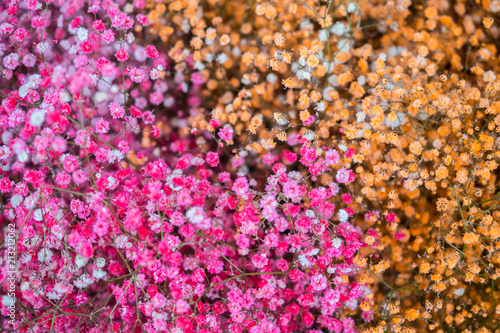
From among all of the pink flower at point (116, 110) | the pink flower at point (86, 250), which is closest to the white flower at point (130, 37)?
the pink flower at point (116, 110)

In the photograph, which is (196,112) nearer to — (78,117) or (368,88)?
(78,117)

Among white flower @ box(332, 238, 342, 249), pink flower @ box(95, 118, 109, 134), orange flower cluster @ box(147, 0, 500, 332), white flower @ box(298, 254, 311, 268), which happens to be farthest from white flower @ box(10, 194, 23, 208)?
white flower @ box(332, 238, 342, 249)

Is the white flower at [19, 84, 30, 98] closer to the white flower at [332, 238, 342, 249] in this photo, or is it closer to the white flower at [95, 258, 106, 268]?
the white flower at [95, 258, 106, 268]

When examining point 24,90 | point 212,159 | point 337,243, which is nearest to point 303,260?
point 337,243

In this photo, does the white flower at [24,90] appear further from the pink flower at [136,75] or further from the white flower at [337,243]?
the white flower at [337,243]

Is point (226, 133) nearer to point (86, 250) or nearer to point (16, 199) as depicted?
point (86, 250)

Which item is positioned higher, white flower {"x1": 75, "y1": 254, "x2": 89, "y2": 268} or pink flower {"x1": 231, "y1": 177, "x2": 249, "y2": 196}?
pink flower {"x1": 231, "y1": 177, "x2": 249, "y2": 196}
